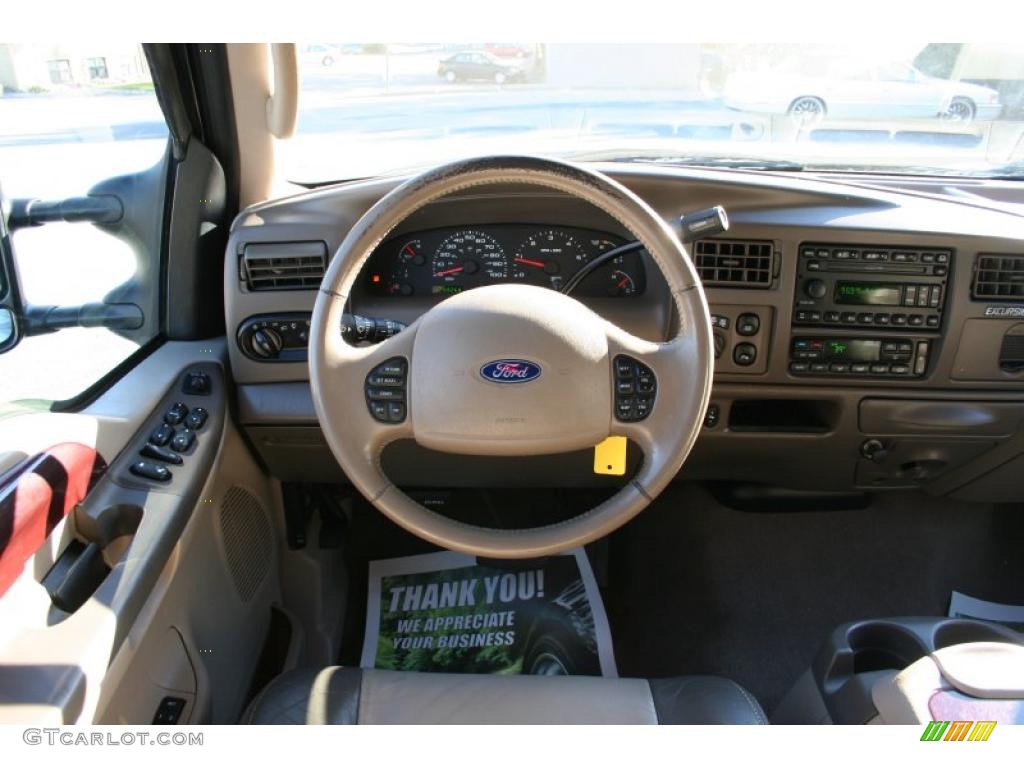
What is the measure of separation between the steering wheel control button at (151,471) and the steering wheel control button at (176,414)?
0.14 meters

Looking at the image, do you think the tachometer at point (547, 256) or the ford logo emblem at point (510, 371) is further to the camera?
the tachometer at point (547, 256)

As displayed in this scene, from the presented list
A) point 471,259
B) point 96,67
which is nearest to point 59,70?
point 96,67

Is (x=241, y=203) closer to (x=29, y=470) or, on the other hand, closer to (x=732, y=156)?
(x=29, y=470)

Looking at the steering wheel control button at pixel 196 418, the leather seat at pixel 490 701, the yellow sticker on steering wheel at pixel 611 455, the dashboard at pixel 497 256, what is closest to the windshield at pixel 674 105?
the dashboard at pixel 497 256

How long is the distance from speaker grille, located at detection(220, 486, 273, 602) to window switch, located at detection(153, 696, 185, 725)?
0.37 m

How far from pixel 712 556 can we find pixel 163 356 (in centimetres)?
172

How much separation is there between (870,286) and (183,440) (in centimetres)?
155

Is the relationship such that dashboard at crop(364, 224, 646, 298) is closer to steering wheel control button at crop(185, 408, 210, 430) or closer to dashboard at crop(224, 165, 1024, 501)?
dashboard at crop(224, 165, 1024, 501)

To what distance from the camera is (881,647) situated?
154 centimetres

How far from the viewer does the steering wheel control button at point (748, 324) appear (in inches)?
72.2

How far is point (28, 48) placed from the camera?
1444 mm

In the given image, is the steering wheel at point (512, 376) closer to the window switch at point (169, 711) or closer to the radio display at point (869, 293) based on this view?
the window switch at point (169, 711)

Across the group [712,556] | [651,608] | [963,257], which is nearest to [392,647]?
[651,608]

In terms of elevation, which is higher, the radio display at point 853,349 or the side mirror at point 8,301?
the side mirror at point 8,301
